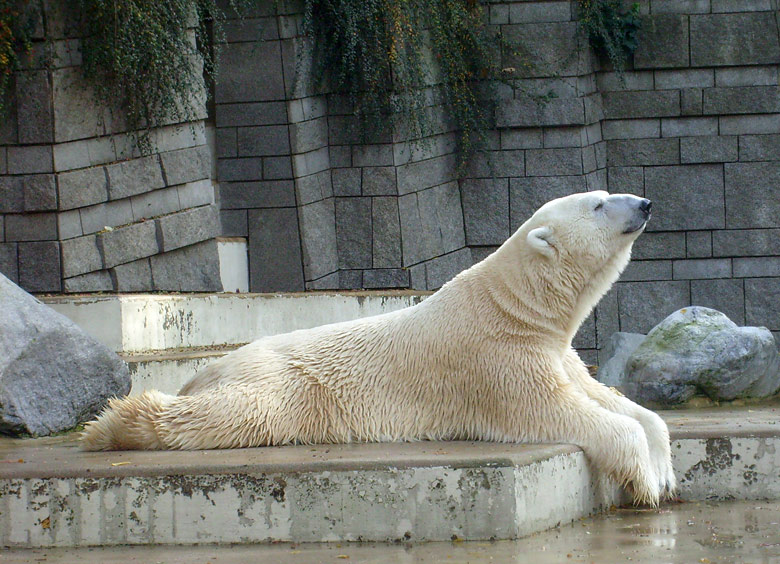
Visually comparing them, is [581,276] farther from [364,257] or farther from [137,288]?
[364,257]

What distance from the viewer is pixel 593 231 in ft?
13.6

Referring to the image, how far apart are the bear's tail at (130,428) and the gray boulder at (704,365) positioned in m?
2.94

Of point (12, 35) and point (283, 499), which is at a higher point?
point (12, 35)

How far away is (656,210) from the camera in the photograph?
984 cm

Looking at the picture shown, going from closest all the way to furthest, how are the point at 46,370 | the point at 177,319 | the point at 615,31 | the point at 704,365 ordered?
the point at 46,370, the point at 704,365, the point at 177,319, the point at 615,31

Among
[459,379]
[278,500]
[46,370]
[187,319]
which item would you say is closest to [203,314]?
[187,319]

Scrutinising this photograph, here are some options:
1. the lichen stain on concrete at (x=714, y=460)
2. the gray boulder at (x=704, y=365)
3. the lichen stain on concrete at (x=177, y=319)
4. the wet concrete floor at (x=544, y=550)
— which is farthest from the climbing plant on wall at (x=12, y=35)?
the lichen stain on concrete at (x=714, y=460)

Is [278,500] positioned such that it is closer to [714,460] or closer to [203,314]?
[714,460]

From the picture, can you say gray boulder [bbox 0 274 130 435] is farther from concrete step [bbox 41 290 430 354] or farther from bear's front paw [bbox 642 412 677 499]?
bear's front paw [bbox 642 412 677 499]

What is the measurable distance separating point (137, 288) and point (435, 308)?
3.10m

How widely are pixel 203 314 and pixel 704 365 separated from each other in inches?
115

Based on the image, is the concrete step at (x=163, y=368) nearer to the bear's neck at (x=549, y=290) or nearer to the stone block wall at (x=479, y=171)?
the stone block wall at (x=479, y=171)

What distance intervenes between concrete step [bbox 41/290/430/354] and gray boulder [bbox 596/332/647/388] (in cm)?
142

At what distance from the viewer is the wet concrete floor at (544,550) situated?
338 cm
